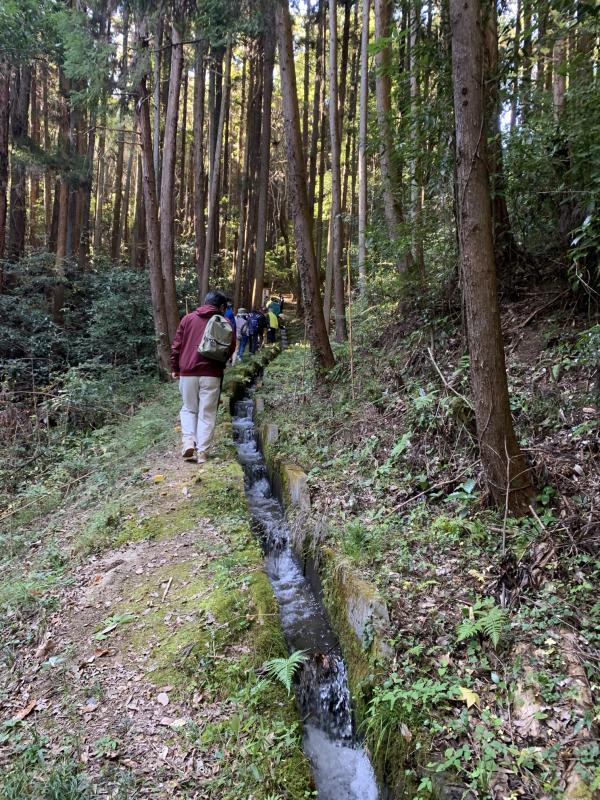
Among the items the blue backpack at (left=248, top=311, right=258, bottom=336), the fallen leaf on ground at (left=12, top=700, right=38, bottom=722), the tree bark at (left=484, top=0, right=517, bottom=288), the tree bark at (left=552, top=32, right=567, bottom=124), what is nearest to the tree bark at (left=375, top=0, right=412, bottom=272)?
the tree bark at (left=484, top=0, right=517, bottom=288)

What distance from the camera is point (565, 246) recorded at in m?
6.08

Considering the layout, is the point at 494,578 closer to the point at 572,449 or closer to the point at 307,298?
the point at 572,449

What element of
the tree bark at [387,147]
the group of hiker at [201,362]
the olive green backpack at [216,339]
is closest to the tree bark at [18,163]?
the tree bark at [387,147]

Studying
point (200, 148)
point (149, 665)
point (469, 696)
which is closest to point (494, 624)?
point (469, 696)

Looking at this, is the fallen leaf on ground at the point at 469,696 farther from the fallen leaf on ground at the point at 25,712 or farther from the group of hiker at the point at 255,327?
the group of hiker at the point at 255,327

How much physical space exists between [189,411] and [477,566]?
14.0 feet

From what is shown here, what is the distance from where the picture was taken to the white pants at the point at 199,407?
6.67 meters

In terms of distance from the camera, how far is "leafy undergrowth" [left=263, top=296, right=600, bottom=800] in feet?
8.75

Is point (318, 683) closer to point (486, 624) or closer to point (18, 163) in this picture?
point (486, 624)

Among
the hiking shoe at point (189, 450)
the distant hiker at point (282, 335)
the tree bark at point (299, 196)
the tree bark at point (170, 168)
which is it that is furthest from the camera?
the distant hiker at point (282, 335)

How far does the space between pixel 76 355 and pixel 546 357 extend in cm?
1251

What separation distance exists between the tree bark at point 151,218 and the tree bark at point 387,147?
518 cm

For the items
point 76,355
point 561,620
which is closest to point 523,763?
point 561,620

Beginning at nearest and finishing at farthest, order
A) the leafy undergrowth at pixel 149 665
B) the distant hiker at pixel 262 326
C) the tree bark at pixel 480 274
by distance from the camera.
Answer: the leafy undergrowth at pixel 149 665 < the tree bark at pixel 480 274 < the distant hiker at pixel 262 326
